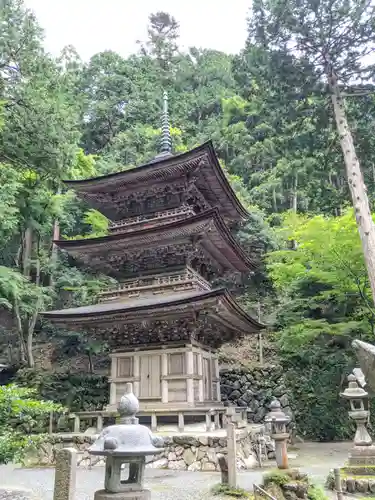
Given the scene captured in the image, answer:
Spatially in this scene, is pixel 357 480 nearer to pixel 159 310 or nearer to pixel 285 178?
pixel 159 310

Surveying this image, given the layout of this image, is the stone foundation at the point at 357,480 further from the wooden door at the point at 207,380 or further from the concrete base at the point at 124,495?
the wooden door at the point at 207,380

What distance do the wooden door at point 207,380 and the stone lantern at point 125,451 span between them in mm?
8620

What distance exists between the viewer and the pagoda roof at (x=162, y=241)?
11.5m

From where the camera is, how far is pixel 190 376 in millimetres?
11219

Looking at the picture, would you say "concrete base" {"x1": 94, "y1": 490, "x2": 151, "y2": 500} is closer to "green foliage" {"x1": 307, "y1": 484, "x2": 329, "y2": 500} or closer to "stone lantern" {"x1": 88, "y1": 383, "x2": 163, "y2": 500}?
"stone lantern" {"x1": 88, "y1": 383, "x2": 163, "y2": 500}

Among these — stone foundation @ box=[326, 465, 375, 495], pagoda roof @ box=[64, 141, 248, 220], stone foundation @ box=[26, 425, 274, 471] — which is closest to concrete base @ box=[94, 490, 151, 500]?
stone foundation @ box=[326, 465, 375, 495]

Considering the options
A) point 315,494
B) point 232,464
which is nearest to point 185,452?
point 232,464

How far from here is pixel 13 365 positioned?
18.9 meters

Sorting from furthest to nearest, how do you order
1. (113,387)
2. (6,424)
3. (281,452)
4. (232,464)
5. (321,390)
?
(321,390) → (113,387) → (281,452) → (232,464) → (6,424)

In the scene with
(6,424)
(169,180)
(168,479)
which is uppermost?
(169,180)

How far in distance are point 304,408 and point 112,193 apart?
10690mm

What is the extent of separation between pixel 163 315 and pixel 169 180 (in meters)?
4.44

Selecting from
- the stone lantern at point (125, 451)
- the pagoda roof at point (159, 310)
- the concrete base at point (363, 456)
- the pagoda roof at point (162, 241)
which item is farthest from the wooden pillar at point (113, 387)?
A: the stone lantern at point (125, 451)

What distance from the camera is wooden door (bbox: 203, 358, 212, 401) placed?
12.5 metres
